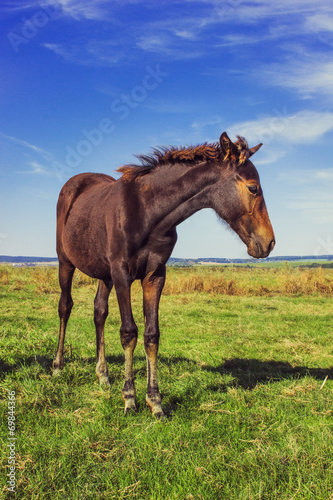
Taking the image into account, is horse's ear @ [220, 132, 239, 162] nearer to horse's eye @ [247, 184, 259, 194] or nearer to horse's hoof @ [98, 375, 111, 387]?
horse's eye @ [247, 184, 259, 194]

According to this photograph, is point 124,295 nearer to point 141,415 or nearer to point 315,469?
point 141,415

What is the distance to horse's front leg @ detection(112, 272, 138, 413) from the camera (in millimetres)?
4074

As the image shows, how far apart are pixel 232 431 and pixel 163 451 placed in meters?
0.84

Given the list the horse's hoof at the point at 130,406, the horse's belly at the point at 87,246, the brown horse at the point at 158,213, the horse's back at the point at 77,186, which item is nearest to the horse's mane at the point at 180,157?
the brown horse at the point at 158,213

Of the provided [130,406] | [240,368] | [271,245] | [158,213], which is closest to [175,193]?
[158,213]

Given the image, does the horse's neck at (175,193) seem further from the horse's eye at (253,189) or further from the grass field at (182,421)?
the grass field at (182,421)

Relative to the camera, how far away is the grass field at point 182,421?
2.78m

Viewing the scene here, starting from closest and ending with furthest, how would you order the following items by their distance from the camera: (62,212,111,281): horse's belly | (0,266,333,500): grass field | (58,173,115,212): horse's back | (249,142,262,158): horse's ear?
(0,266,333,500): grass field, (249,142,262,158): horse's ear, (62,212,111,281): horse's belly, (58,173,115,212): horse's back

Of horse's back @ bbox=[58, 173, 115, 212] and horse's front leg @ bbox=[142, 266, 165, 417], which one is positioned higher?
horse's back @ bbox=[58, 173, 115, 212]

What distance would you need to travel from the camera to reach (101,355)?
5191mm

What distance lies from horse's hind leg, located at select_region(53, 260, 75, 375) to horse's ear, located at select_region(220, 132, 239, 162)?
348cm

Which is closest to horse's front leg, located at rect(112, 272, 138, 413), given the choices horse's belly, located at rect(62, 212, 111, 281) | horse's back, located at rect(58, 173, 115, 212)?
horse's belly, located at rect(62, 212, 111, 281)

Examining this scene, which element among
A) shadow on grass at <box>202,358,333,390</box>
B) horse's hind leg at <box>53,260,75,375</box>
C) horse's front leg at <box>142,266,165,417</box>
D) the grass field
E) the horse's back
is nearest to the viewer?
the grass field

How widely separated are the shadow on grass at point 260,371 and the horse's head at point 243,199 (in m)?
2.30
